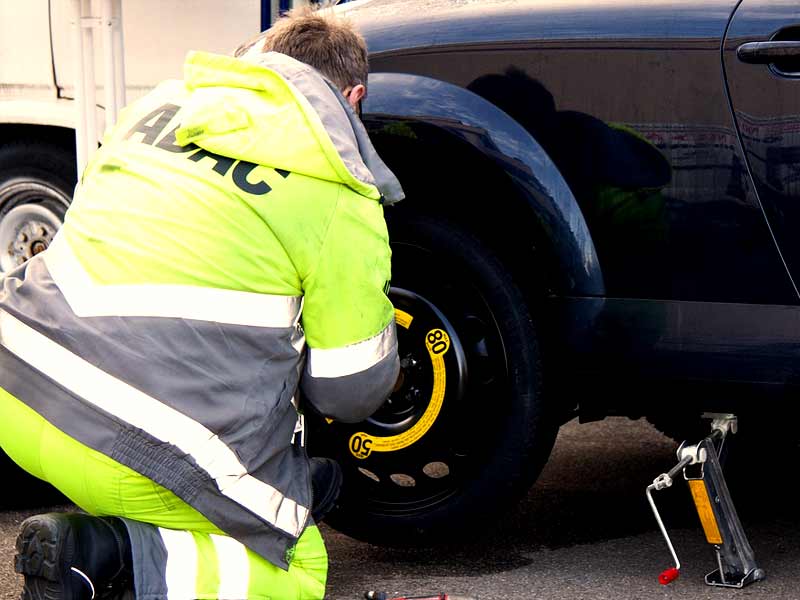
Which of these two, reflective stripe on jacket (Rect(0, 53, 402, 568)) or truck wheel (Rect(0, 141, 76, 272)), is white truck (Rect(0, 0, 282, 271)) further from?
reflective stripe on jacket (Rect(0, 53, 402, 568))

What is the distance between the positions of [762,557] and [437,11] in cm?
158

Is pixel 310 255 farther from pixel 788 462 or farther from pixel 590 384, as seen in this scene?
pixel 788 462

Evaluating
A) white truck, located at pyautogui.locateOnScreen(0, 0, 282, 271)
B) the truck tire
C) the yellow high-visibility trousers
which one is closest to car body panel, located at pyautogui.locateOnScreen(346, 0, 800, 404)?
the yellow high-visibility trousers

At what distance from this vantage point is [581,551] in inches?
138

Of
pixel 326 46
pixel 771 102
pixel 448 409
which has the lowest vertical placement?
pixel 448 409

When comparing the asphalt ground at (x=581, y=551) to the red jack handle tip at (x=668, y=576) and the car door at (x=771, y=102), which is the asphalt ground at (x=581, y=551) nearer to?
the red jack handle tip at (x=668, y=576)

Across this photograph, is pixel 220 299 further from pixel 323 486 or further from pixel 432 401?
pixel 432 401

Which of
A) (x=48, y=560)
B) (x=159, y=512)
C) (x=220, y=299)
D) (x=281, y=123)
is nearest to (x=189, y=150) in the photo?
(x=281, y=123)

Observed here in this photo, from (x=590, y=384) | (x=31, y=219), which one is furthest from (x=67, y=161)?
(x=590, y=384)

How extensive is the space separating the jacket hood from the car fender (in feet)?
1.81

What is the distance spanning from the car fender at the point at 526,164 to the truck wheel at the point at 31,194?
2.50 m

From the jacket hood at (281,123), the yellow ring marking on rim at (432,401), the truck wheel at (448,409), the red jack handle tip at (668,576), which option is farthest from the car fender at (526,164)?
the red jack handle tip at (668,576)

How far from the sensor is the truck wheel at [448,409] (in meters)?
3.18

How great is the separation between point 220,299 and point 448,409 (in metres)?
0.94
